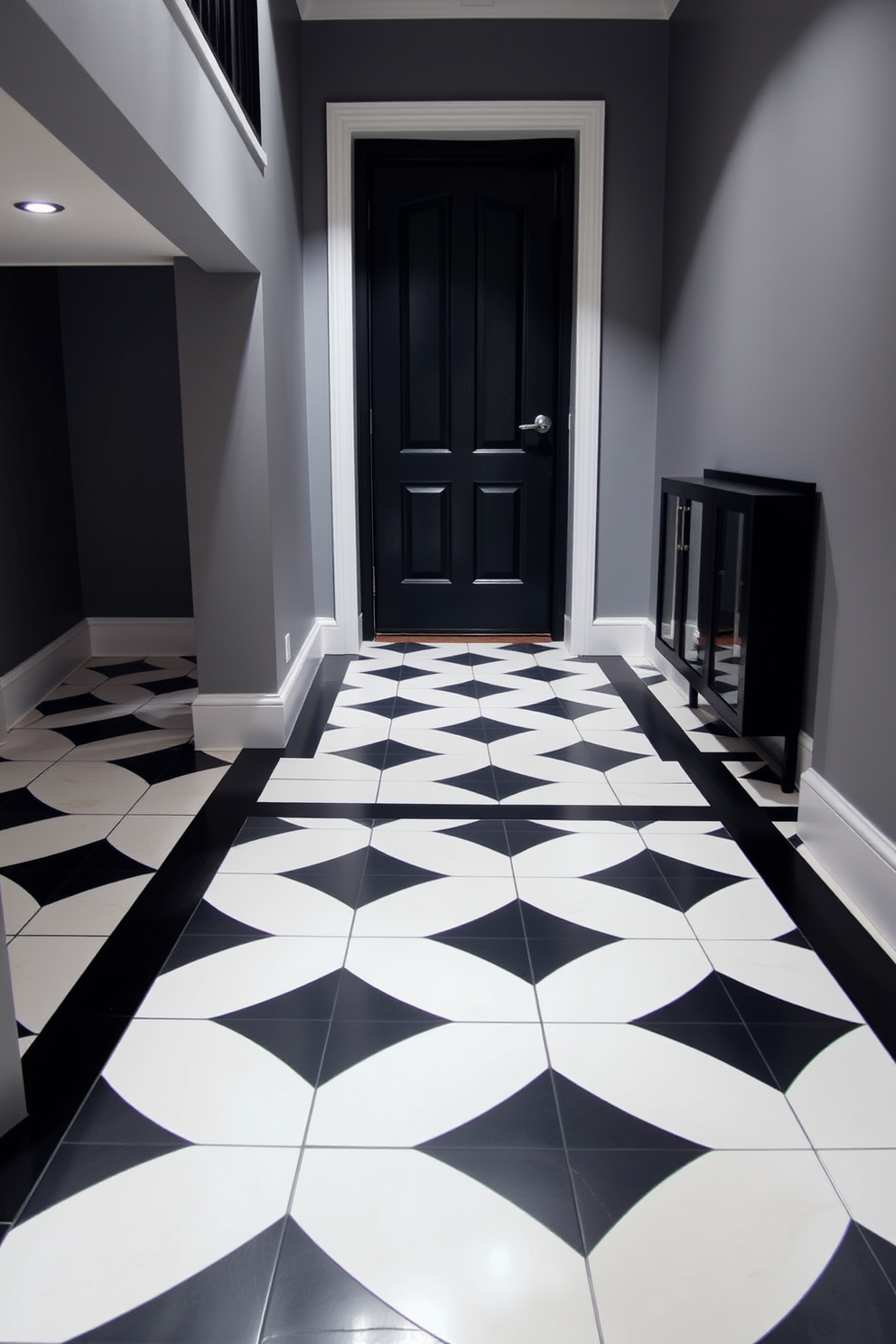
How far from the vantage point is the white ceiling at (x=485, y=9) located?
4.49 meters

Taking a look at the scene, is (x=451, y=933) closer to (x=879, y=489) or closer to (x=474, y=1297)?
(x=474, y=1297)

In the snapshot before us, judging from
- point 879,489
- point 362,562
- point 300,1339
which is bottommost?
point 300,1339

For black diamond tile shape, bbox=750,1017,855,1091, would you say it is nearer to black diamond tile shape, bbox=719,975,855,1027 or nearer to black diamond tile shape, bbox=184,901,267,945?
black diamond tile shape, bbox=719,975,855,1027

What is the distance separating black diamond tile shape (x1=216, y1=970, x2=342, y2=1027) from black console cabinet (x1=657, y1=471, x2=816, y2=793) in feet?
5.17

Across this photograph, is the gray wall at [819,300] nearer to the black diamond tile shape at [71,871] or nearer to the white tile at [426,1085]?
the white tile at [426,1085]

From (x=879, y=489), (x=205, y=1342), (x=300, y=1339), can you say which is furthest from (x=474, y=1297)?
(x=879, y=489)

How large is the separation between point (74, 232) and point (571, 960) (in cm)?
230

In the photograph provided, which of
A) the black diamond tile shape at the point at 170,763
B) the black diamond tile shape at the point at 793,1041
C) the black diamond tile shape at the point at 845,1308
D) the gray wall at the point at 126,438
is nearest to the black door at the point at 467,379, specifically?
the gray wall at the point at 126,438

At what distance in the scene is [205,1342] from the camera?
1.32 meters

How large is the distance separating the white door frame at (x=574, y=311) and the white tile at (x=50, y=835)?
2.19 meters

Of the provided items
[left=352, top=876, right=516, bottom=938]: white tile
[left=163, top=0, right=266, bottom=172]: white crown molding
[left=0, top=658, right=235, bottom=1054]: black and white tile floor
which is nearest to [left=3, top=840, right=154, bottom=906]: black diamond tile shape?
[left=0, top=658, right=235, bottom=1054]: black and white tile floor

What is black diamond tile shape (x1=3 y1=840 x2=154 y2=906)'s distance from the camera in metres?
2.58

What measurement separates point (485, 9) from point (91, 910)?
405cm

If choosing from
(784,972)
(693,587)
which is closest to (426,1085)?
(784,972)
